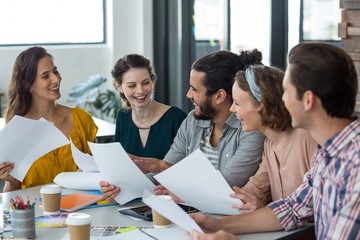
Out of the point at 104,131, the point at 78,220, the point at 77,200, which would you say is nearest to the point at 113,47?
the point at 104,131

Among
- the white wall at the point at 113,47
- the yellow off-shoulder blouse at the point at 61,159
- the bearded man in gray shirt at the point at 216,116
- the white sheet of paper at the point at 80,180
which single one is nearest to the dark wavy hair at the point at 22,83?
the yellow off-shoulder blouse at the point at 61,159

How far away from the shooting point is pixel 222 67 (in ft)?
9.61

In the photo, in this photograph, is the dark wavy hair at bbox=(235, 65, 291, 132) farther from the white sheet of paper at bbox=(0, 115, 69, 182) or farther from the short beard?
the white sheet of paper at bbox=(0, 115, 69, 182)

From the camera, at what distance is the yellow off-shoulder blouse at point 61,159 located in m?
3.14

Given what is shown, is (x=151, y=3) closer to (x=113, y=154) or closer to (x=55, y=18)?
(x=55, y=18)

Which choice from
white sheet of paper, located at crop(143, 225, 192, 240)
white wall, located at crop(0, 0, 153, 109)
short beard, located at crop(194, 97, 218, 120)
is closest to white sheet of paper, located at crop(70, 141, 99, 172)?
short beard, located at crop(194, 97, 218, 120)

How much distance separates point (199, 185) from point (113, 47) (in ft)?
14.2

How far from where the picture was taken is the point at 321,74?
73.9 inches

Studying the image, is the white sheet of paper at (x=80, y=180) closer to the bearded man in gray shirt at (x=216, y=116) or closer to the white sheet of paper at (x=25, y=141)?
the white sheet of paper at (x=25, y=141)

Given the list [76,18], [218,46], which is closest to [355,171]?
[218,46]

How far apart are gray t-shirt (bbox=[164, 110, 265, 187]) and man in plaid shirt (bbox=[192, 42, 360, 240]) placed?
66cm

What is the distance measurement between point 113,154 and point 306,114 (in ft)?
2.73

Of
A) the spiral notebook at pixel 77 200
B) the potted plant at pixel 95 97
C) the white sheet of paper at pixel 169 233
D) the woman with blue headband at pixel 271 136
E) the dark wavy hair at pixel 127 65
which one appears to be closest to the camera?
the white sheet of paper at pixel 169 233

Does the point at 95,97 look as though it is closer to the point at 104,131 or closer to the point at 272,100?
the point at 104,131
